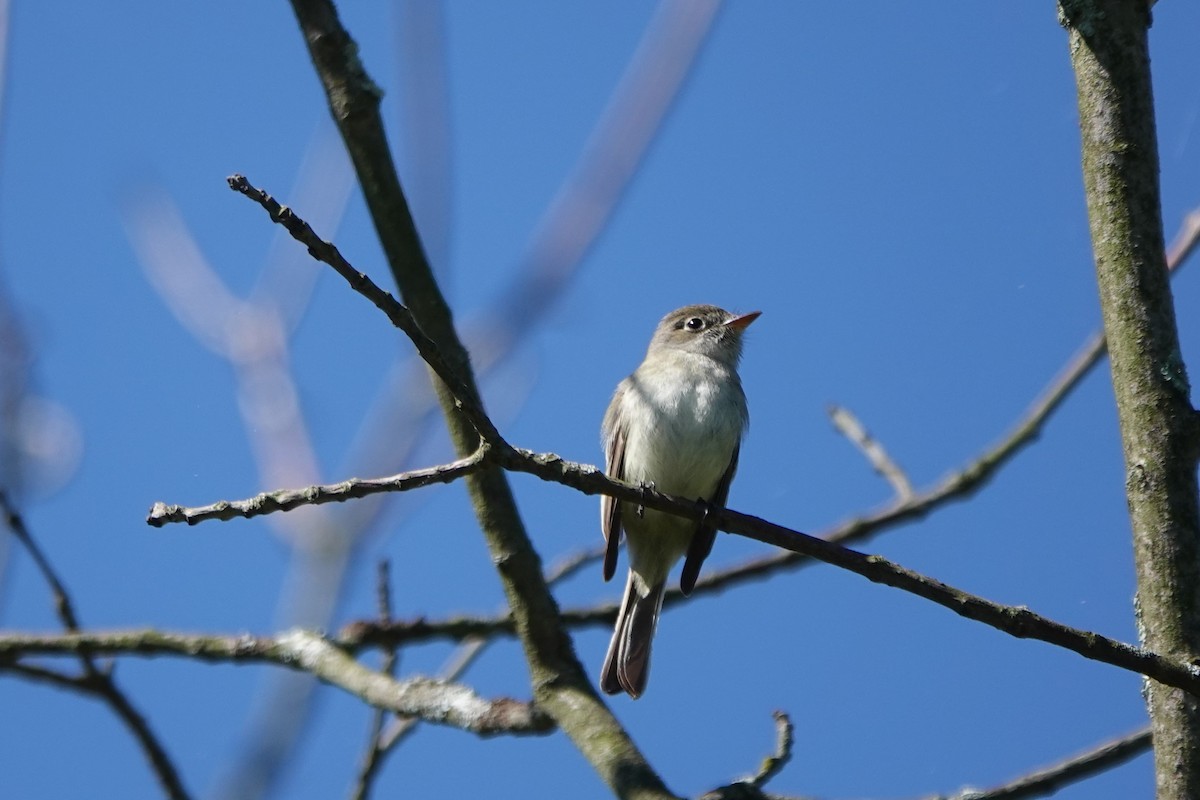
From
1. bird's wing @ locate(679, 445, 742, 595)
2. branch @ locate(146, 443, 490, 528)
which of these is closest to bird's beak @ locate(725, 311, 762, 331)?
bird's wing @ locate(679, 445, 742, 595)

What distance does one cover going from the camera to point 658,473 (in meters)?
5.97

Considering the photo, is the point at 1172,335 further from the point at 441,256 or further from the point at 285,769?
the point at 285,769

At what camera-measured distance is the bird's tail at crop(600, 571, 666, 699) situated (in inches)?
223

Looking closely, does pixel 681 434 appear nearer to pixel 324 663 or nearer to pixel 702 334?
pixel 702 334

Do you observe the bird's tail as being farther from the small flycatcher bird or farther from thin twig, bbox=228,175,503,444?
thin twig, bbox=228,175,503,444

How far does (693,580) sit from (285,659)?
6.56ft

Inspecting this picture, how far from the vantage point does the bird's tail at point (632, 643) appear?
5.67 meters

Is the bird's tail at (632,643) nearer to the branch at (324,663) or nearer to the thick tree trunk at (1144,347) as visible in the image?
the branch at (324,663)

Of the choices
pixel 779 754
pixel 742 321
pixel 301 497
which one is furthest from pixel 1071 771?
pixel 742 321

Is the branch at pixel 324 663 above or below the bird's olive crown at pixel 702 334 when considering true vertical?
below

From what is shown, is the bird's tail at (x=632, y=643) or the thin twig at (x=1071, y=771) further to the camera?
the bird's tail at (x=632, y=643)

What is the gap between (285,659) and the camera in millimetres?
4641

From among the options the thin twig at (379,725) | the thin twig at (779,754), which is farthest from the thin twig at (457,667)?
the thin twig at (779,754)

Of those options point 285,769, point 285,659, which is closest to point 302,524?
point 285,769
